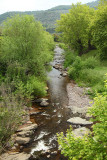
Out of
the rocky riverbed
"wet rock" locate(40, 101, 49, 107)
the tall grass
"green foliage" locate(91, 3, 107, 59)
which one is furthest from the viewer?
"green foliage" locate(91, 3, 107, 59)

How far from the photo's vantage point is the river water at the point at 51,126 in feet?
28.6

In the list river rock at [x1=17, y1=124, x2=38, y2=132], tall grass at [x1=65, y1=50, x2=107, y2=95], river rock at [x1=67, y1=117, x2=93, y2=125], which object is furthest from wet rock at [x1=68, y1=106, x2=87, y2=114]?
tall grass at [x1=65, y1=50, x2=107, y2=95]

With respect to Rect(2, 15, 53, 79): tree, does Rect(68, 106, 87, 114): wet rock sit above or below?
below

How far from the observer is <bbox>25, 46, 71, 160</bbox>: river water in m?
8.72

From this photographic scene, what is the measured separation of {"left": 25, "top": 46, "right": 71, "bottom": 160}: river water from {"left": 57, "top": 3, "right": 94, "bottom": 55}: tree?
18019 millimetres

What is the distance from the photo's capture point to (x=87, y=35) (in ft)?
103

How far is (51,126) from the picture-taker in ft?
38.0

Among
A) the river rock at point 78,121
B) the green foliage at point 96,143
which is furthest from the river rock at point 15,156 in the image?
the river rock at point 78,121

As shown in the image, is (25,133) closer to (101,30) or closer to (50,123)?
(50,123)

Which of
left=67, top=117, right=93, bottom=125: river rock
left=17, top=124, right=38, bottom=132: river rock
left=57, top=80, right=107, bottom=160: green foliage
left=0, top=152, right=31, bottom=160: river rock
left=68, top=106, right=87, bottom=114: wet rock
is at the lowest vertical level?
left=68, top=106, right=87, bottom=114: wet rock

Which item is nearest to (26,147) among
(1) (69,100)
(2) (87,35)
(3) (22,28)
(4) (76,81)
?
(1) (69,100)

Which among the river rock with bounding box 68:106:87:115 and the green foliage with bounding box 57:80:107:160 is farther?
the river rock with bounding box 68:106:87:115

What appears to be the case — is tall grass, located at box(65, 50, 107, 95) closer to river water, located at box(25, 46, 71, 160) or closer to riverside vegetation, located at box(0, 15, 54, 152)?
river water, located at box(25, 46, 71, 160)

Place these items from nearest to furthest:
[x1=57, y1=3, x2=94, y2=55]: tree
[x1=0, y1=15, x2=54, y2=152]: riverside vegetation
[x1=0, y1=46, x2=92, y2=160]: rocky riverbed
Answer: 1. [x1=0, y1=46, x2=92, y2=160]: rocky riverbed
2. [x1=0, y1=15, x2=54, y2=152]: riverside vegetation
3. [x1=57, y1=3, x2=94, y2=55]: tree
